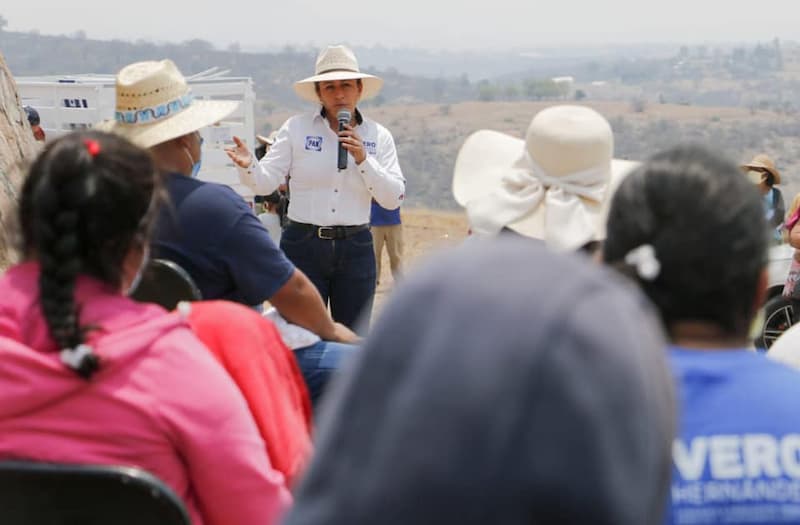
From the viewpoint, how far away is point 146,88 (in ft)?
10.2

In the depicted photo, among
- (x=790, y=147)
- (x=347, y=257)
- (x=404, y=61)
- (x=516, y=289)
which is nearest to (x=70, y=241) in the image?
(x=516, y=289)

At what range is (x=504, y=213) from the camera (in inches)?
117

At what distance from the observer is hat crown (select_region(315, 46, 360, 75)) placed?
5.52m

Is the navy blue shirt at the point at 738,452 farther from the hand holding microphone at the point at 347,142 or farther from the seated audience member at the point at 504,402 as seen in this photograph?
the hand holding microphone at the point at 347,142

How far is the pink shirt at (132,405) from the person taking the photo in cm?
196

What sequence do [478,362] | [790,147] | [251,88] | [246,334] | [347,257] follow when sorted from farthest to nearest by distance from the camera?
[790,147]
[251,88]
[347,257]
[246,334]
[478,362]

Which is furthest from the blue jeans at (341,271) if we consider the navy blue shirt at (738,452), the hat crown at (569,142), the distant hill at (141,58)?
the distant hill at (141,58)

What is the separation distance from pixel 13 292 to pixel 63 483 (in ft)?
1.31

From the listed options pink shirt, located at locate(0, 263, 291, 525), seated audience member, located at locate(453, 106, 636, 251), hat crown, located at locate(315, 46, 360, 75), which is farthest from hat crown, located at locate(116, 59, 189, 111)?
hat crown, located at locate(315, 46, 360, 75)

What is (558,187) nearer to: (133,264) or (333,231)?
(133,264)

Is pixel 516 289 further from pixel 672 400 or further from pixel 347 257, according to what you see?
pixel 347 257

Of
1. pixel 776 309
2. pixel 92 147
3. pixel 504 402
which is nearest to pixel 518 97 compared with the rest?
pixel 776 309

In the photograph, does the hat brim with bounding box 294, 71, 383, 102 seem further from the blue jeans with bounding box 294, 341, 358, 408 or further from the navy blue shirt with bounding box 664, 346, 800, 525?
the navy blue shirt with bounding box 664, 346, 800, 525

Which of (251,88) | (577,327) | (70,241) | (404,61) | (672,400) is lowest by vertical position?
(404,61)
